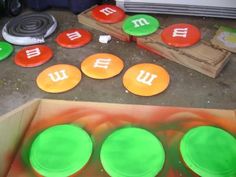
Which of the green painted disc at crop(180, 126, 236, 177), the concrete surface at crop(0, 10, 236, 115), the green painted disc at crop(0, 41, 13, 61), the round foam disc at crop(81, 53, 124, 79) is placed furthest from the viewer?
the green painted disc at crop(0, 41, 13, 61)

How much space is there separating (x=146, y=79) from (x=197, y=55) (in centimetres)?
24

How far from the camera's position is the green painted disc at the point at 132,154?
2.50 ft

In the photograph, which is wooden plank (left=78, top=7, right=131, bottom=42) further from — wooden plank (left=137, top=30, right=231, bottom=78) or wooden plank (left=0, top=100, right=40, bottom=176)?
wooden plank (left=0, top=100, right=40, bottom=176)

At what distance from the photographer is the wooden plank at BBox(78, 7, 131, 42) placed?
135cm

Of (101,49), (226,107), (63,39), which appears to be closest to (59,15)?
(63,39)

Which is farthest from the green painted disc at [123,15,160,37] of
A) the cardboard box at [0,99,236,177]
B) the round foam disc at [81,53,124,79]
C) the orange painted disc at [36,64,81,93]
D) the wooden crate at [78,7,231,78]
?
the cardboard box at [0,99,236,177]

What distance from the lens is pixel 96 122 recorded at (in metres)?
0.91

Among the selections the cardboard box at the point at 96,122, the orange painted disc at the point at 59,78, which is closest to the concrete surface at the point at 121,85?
the orange painted disc at the point at 59,78


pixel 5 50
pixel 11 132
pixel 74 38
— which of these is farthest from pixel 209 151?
pixel 5 50

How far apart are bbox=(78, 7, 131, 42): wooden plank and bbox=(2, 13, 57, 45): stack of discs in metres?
0.16

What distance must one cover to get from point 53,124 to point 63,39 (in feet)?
1.91

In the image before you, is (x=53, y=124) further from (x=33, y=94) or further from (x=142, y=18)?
(x=142, y=18)

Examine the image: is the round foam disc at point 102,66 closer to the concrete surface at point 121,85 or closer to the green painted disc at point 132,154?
the concrete surface at point 121,85

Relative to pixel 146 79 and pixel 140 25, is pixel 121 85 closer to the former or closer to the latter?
pixel 146 79
